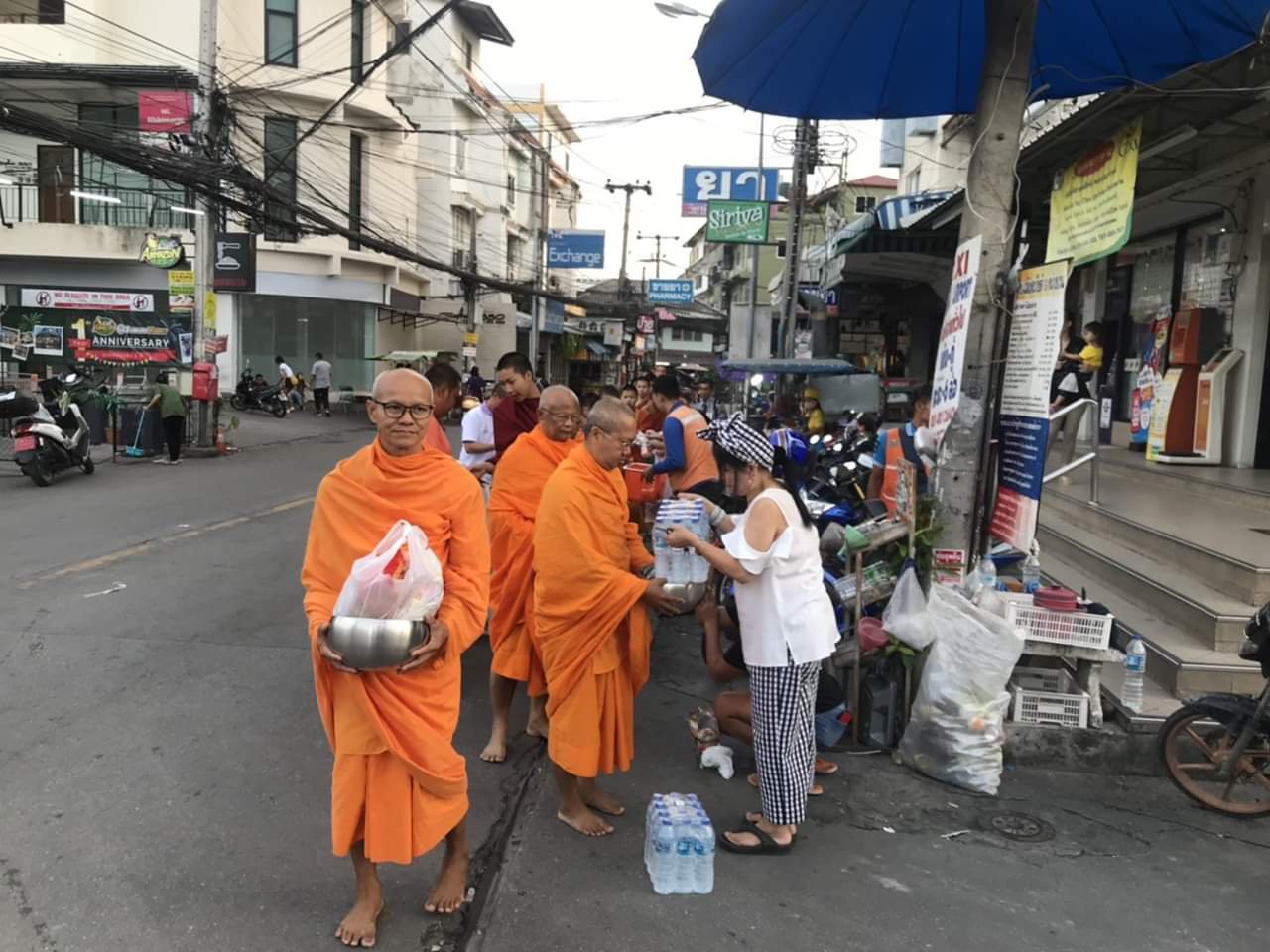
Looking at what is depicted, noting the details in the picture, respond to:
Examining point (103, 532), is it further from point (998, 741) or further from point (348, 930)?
point (998, 741)

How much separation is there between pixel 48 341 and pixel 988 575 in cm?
2677

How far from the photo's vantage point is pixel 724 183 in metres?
20.3

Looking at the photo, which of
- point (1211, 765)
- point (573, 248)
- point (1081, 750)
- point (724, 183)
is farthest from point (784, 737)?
point (573, 248)

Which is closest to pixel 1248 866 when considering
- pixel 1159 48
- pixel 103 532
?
pixel 1159 48

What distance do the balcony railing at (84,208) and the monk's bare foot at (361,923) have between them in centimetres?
2562

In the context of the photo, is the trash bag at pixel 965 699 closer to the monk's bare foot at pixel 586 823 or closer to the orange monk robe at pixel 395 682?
the monk's bare foot at pixel 586 823

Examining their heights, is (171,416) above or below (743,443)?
below

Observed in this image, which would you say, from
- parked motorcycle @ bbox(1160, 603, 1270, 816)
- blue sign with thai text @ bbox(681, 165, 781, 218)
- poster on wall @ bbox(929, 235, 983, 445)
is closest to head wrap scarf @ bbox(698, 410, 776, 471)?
poster on wall @ bbox(929, 235, 983, 445)

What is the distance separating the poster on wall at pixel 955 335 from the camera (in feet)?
14.8

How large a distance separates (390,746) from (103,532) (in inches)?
285

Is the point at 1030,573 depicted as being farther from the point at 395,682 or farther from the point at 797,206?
the point at 797,206

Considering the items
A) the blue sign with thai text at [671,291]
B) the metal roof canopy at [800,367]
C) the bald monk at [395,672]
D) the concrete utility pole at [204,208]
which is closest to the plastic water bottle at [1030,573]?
the bald monk at [395,672]

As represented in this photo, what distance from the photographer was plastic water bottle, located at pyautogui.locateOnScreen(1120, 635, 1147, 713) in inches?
162

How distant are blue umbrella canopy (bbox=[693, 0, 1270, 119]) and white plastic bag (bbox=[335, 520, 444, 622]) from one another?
12.0ft
